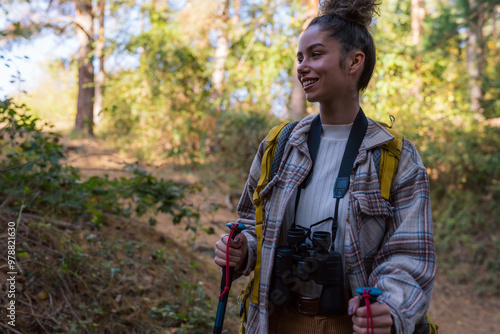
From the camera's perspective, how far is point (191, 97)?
39.8 ft

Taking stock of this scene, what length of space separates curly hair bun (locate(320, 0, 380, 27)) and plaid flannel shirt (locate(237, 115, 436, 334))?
1.63 ft

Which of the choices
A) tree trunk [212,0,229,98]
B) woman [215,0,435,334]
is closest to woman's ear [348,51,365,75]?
woman [215,0,435,334]

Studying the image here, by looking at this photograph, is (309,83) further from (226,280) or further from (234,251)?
(226,280)

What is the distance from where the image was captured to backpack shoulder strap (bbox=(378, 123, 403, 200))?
177 cm

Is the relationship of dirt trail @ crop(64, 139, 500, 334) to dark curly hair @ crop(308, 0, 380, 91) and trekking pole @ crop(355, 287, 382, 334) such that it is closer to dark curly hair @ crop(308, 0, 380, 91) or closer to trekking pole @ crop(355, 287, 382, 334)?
dark curly hair @ crop(308, 0, 380, 91)

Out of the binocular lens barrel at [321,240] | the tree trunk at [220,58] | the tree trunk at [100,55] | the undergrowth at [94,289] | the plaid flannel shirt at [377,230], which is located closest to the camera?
the plaid flannel shirt at [377,230]

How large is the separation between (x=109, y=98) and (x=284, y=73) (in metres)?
6.72

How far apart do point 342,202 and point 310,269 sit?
30 centimetres

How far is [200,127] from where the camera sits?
38.0 feet

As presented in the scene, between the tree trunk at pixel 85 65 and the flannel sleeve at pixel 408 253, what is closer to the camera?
the flannel sleeve at pixel 408 253

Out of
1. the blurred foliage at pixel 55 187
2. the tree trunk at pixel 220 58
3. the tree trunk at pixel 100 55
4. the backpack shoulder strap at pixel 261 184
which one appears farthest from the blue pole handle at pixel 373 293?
the tree trunk at pixel 100 55

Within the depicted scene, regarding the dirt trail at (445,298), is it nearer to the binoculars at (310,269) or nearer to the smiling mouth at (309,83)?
the binoculars at (310,269)

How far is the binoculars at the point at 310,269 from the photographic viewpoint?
1742 millimetres

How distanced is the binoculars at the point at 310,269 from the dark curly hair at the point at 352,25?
2.51ft
